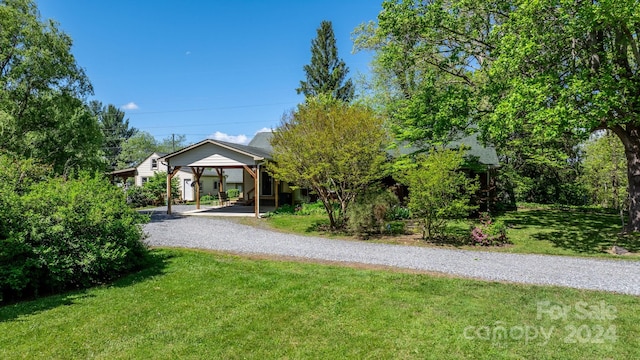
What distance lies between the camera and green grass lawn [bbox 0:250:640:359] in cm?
374

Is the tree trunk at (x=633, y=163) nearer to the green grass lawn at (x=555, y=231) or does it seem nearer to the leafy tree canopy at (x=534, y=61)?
the leafy tree canopy at (x=534, y=61)

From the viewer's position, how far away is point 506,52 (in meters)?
9.32


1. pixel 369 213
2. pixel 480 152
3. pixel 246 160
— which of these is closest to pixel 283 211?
pixel 246 160

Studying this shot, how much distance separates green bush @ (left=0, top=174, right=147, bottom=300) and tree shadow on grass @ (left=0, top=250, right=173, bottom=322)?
23 cm

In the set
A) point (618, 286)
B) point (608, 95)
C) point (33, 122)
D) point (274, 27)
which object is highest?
point (274, 27)

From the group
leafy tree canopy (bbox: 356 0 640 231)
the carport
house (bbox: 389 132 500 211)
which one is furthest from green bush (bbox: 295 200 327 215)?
leafy tree canopy (bbox: 356 0 640 231)

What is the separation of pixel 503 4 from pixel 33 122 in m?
18.8

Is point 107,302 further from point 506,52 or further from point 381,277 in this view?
point 506,52

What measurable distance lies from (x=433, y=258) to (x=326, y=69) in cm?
2683

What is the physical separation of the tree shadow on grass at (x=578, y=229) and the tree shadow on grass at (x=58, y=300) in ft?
34.9

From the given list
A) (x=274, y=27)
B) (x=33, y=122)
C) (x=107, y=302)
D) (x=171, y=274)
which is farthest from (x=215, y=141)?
(x=107, y=302)

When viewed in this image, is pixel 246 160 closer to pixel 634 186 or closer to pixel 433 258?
pixel 433 258

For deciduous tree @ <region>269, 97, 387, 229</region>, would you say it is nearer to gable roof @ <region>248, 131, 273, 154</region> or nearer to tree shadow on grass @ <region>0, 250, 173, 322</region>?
tree shadow on grass @ <region>0, 250, 173, 322</region>

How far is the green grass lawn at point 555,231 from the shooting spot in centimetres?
940
